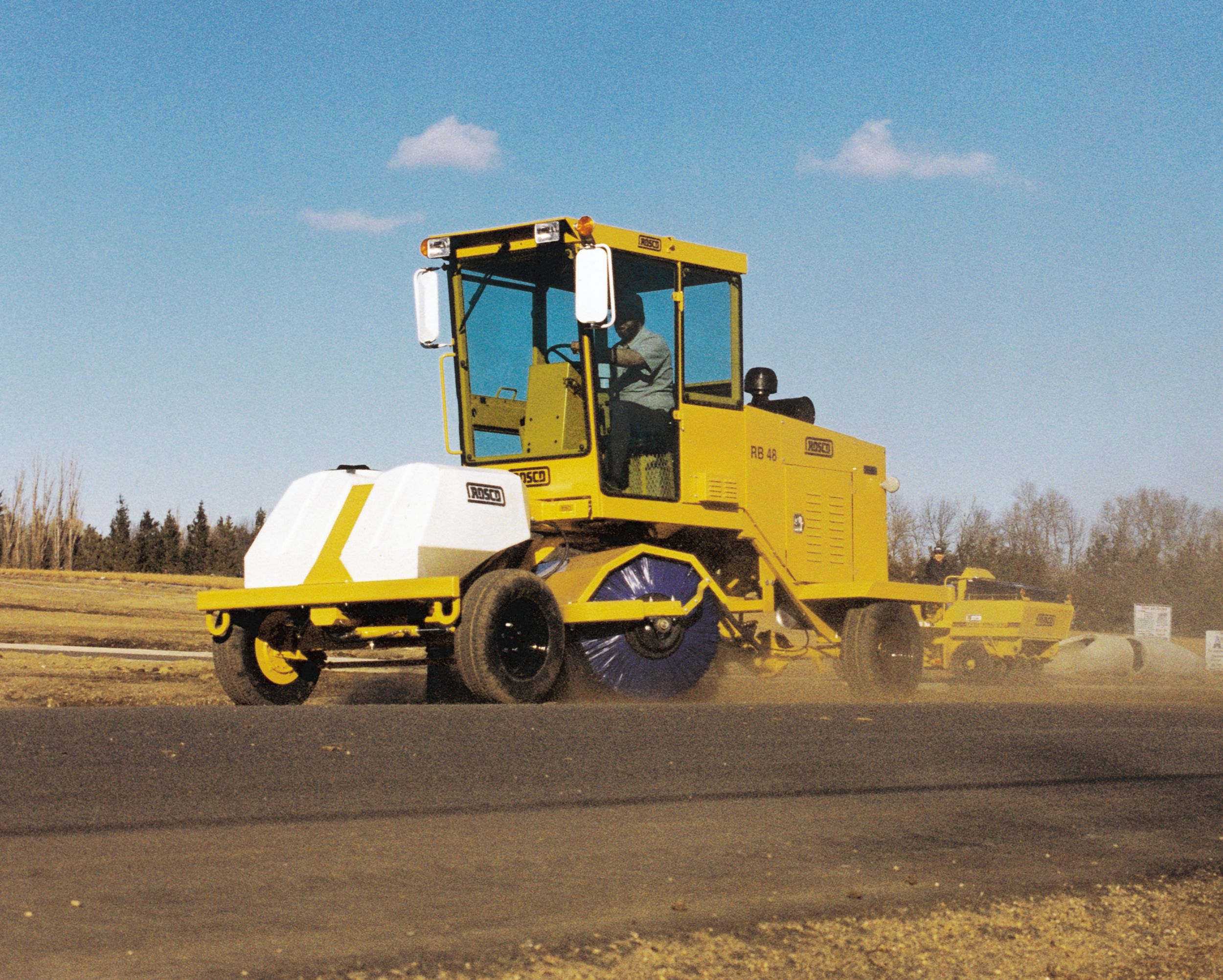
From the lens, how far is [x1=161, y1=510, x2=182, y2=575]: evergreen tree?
50.1m

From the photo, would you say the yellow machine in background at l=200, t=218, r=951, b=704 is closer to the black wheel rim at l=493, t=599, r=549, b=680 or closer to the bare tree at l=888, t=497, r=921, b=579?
the black wheel rim at l=493, t=599, r=549, b=680

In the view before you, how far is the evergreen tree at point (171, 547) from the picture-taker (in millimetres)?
50062

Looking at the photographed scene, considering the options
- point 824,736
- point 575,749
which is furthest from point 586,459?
point 575,749

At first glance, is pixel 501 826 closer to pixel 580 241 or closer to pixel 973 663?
pixel 580 241

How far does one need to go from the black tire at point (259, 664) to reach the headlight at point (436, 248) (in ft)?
11.0

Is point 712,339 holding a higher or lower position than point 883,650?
higher

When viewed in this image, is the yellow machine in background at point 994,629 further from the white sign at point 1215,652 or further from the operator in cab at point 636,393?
the operator in cab at point 636,393

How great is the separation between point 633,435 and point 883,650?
3659 mm

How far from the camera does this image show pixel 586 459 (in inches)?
443

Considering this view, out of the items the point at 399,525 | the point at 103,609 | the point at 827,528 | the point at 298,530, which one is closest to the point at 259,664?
the point at 298,530

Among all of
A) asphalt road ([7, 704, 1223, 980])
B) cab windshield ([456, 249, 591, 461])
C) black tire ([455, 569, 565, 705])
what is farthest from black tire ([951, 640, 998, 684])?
black tire ([455, 569, 565, 705])

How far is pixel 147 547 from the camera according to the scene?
50.6 meters

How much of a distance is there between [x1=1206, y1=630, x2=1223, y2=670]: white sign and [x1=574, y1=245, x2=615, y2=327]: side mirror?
23.0 m

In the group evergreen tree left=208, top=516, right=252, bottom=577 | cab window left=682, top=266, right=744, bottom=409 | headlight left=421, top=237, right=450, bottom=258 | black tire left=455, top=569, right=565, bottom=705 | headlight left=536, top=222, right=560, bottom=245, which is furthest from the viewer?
evergreen tree left=208, top=516, right=252, bottom=577
